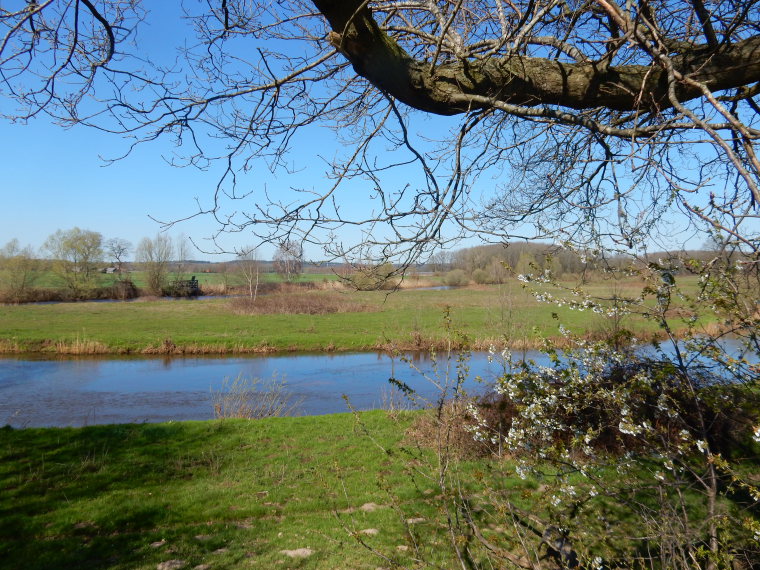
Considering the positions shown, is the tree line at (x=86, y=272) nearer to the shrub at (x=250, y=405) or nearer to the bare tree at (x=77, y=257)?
the bare tree at (x=77, y=257)

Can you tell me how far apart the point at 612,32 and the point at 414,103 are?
1519 mm

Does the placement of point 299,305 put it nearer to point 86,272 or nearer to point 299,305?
point 299,305

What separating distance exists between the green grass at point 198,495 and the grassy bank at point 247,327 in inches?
304

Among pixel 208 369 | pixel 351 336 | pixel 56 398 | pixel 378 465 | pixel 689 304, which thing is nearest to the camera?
pixel 689 304

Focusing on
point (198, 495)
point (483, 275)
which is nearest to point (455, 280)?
point (483, 275)

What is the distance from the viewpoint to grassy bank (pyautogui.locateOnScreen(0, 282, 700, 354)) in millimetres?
21875

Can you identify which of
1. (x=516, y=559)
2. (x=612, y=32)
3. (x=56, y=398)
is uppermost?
(x=612, y=32)

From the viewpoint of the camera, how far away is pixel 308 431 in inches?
363

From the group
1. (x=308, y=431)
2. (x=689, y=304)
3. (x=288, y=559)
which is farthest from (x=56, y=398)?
(x=689, y=304)

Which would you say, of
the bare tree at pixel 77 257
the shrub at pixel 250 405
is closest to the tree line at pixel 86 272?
the bare tree at pixel 77 257

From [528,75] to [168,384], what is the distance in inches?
644

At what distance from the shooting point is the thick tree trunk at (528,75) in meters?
2.43

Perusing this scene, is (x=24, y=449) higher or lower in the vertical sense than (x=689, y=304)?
lower

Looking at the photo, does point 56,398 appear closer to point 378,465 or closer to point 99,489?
point 99,489
